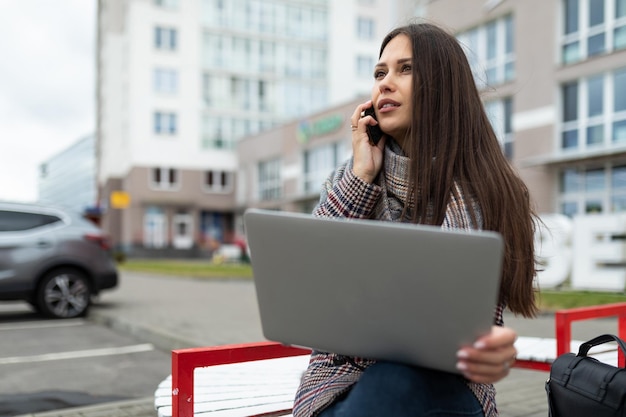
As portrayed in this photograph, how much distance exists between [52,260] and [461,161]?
27.0 feet

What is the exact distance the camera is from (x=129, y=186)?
44344mm

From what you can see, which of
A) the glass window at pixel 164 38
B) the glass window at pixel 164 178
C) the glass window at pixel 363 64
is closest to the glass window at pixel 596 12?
the glass window at pixel 363 64

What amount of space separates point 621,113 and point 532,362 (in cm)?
1749

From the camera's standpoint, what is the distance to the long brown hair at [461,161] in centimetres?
167

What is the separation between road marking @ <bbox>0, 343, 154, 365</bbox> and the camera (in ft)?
19.6

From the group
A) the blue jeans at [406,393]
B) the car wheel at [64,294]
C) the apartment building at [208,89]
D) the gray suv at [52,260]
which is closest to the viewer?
the blue jeans at [406,393]

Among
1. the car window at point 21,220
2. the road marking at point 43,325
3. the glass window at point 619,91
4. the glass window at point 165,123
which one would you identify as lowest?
the road marking at point 43,325

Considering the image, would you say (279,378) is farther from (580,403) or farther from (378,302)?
(378,302)

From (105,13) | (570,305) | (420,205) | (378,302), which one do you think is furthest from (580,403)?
(105,13)

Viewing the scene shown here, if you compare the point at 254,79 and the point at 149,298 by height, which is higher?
the point at 254,79

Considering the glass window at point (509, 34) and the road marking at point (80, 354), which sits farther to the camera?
the glass window at point (509, 34)

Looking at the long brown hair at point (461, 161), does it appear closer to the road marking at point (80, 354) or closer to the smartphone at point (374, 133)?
the smartphone at point (374, 133)

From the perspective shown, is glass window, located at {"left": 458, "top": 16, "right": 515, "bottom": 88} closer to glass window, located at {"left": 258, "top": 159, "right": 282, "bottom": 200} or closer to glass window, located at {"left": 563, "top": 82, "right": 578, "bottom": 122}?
glass window, located at {"left": 563, "top": 82, "right": 578, "bottom": 122}

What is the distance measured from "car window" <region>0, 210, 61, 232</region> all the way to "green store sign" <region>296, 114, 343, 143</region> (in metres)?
25.5
